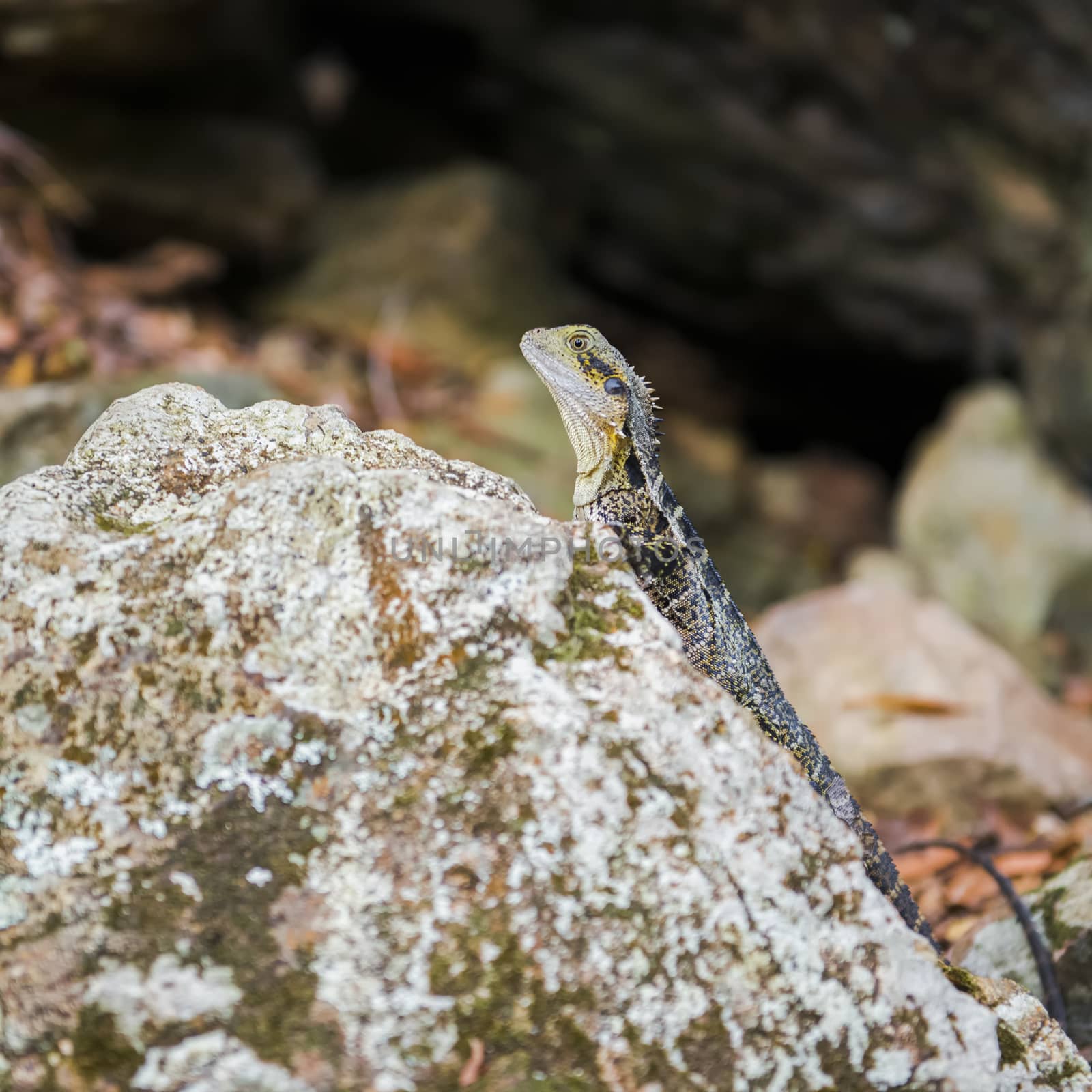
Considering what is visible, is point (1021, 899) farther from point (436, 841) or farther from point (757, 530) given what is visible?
point (757, 530)

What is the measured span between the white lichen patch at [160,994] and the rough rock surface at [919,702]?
434 centimetres

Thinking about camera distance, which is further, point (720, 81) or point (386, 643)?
point (720, 81)

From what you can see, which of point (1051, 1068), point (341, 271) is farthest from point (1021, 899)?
point (341, 271)

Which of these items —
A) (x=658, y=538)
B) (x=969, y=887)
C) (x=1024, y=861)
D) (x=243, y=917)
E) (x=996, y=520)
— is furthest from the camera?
(x=996, y=520)

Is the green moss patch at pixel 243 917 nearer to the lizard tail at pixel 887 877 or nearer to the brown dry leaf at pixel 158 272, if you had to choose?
the lizard tail at pixel 887 877

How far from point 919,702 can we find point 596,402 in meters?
3.14

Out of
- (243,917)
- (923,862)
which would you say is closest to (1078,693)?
(923,862)

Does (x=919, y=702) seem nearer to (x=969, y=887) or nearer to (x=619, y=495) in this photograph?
(x=969, y=887)

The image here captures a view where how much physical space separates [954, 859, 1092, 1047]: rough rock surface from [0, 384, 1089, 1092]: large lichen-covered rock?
3.51 ft

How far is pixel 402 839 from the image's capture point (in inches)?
85.6

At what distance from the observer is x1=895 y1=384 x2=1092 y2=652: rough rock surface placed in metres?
8.37

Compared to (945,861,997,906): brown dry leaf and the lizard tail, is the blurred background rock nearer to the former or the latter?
(945,861,997,906): brown dry leaf

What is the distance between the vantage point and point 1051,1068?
2.42 metres

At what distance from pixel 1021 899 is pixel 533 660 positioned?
94.2 inches
